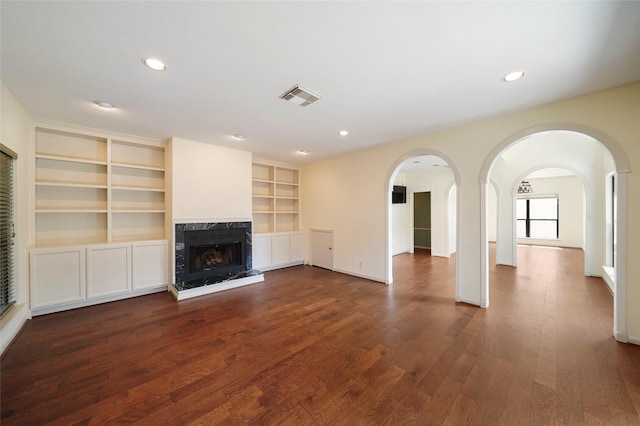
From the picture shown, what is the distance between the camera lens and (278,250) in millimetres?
5988

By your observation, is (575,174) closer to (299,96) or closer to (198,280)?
(299,96)

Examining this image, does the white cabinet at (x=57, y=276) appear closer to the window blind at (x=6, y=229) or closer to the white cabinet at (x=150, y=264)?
the window blind at (x=6, y=229)

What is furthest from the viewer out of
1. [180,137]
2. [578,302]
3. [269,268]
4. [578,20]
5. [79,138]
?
[269,268]

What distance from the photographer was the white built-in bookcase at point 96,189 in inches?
144

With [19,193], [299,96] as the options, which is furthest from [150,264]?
[299,96]

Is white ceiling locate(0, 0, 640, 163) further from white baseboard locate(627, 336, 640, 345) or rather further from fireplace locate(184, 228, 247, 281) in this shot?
white baseboard locate(627, 336, 640, 345)

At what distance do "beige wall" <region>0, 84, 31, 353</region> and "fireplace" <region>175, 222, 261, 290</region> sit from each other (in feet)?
5.58

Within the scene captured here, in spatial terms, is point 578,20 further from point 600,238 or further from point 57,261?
point 57,261

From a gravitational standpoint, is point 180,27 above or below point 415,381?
above

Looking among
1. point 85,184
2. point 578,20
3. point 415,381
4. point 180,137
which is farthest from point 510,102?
point 85,184

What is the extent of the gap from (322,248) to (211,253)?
2.58 meters

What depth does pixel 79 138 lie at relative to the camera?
3926 millimetres

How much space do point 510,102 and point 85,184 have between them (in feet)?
20.1

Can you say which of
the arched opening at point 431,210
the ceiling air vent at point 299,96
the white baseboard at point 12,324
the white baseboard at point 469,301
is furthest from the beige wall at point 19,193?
the arched opening at point 431,210
